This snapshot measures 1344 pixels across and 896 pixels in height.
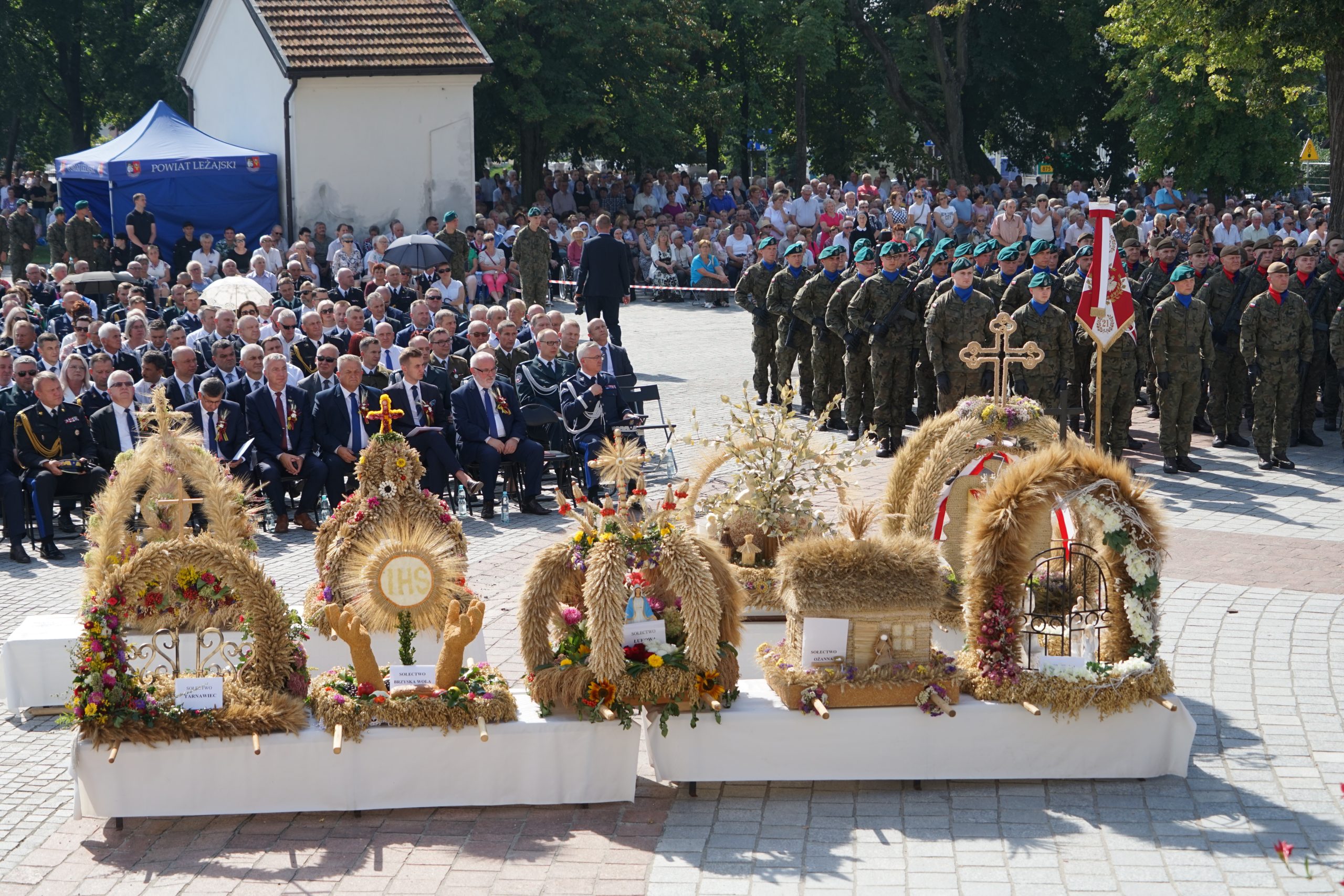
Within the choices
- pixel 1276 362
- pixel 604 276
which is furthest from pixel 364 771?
pixel 604 276

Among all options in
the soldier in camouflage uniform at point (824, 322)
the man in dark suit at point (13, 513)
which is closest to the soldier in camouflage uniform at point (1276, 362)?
the soldier in camouflage uniform at point (824, 322)

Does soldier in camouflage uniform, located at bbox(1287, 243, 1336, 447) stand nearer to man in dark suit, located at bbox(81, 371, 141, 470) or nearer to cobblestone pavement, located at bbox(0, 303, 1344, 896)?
cobblestone pavement, located at bbox(0, 303, 1344, 896)

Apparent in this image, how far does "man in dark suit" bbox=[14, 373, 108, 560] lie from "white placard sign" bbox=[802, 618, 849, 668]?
292 inches

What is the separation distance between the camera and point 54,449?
12.5 metres

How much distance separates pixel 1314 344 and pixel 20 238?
23792mm

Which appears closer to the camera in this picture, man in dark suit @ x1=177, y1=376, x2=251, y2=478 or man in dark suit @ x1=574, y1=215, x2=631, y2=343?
man in dark suit @ x1=177, y1=376, x2=251, y2=478

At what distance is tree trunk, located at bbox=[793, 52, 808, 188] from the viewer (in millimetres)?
37062

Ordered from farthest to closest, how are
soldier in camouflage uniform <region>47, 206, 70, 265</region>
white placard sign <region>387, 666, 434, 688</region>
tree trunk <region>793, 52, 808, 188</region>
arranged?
1. tree trunk <region>793, 52, 808, 188</region>
2. soldier in camouflage uniform <region>47, 206, 70, 265</region>
3. white placard sign <region>387, 666, 434, 688</region>

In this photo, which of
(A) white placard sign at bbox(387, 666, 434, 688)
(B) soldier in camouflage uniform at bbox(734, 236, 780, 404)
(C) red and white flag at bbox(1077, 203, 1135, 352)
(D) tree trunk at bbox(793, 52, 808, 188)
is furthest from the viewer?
(D) tree trunk at bbox(793, 52, 808, 188)

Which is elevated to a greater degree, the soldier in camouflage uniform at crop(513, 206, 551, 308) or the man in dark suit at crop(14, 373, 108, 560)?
the soldier in camouflage uniform at crop(513, 206, 551, 308)

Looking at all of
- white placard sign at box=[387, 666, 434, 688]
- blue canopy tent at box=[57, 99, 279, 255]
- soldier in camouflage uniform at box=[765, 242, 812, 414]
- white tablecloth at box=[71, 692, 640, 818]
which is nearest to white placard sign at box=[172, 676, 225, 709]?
white tablecloth at box=[71, 692, 640, 818]

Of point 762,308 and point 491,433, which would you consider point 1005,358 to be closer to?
point 491,433

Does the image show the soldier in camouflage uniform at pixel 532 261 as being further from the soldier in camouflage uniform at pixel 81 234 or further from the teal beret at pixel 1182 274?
the teal beret at pixel 1182 274

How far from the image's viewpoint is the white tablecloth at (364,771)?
6.94 m
